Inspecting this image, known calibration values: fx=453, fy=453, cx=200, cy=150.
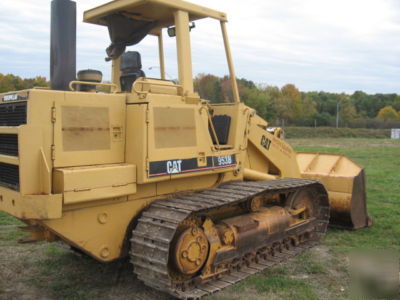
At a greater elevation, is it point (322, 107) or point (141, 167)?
point (322, 107)

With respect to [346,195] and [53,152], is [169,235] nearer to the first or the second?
[53,152]

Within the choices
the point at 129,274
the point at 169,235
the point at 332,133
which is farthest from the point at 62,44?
the point at 332,133

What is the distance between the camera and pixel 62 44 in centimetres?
508

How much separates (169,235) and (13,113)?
2035 millimetres

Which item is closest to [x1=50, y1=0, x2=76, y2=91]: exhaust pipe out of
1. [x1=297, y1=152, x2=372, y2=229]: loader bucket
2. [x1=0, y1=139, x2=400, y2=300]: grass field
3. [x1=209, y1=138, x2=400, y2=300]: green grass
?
[x1=0, y1=139, x2=400, y2=300]: grass field

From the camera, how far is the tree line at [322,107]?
55.7 m

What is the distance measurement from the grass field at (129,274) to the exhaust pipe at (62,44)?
2.38 meters

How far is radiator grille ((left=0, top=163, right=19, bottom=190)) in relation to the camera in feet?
14.9

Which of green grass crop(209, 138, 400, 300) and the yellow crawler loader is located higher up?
the yellow crawler loader

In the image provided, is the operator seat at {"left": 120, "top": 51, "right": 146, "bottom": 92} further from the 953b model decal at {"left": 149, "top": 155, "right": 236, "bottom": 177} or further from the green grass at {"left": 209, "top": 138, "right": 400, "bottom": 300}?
the green grass at {"left": 209, "top": 138, "right": 400, "bottom": 300}

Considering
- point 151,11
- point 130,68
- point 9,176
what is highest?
point 151,11

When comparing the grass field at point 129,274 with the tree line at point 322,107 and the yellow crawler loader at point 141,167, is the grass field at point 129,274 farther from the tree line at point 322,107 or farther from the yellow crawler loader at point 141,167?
the tree line at point 322,107

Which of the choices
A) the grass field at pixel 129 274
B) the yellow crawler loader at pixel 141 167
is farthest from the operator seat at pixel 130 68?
the grass field at pixel 129 274

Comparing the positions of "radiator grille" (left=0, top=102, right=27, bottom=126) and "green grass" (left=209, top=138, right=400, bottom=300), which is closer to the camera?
"radiator grille" (left=0, top=102, right=27, bottom=126)
